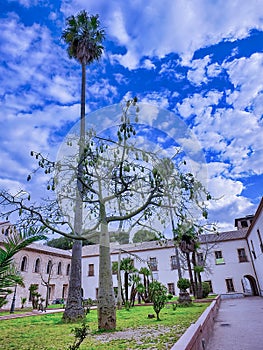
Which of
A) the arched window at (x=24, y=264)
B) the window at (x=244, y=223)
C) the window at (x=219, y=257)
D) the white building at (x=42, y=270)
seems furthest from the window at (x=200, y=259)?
the arched window at (x=24, y=264)

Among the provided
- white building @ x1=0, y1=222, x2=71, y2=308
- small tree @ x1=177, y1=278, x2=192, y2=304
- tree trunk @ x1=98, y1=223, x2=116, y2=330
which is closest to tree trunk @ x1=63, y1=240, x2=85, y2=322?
tree trunk @ x1=98, y1=223, x2=116, y2=330

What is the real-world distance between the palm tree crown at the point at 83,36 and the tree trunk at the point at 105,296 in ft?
38.3

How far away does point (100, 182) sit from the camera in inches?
347

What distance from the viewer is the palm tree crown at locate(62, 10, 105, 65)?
1517cm

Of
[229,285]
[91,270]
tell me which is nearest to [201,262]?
[229,285]

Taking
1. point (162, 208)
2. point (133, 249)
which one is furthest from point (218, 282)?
point (162, 208)

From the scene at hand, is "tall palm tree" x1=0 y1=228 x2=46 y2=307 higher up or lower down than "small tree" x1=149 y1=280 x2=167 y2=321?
higher up

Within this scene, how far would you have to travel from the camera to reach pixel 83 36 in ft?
50.6

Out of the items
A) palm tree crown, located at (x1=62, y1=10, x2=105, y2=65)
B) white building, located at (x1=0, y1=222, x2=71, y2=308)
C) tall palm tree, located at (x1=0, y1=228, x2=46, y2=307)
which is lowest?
tall palm tree, located at (x1=0, y1=228, x2=46, y2=307)

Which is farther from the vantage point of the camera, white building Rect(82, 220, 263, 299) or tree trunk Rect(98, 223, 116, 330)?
white building Rect(82, 220, 263, 299)

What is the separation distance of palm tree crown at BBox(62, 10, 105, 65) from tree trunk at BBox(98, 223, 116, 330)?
38.3 feet

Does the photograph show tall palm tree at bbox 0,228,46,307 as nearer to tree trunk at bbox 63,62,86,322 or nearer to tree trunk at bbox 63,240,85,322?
tree trunk at bbox 63,62,86,322

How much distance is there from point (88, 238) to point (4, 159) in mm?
4225

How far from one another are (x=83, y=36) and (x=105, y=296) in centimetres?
1411
